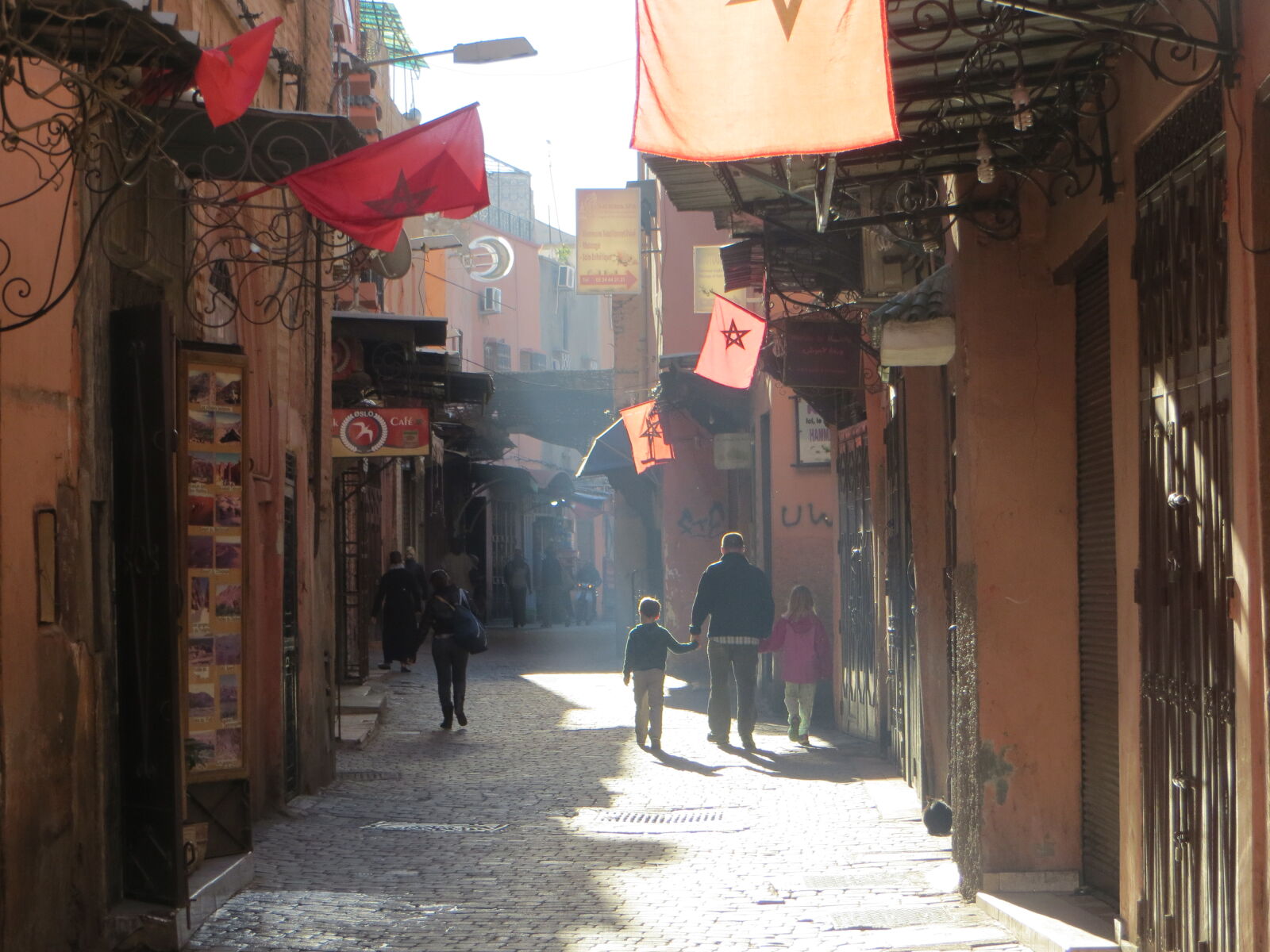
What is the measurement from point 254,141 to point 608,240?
23532 millimetres

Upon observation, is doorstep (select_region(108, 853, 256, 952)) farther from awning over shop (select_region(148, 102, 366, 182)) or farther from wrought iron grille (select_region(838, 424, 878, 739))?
wrought iron grille (select_region(838, 424, 878, 739))

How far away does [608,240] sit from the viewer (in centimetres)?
3152

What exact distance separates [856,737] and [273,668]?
6650mm

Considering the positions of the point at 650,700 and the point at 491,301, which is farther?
the point at 491,301

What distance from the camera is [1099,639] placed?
8141mm

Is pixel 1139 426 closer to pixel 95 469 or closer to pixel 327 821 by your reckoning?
pixel 95 469

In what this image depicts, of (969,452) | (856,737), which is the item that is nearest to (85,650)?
(969,452)

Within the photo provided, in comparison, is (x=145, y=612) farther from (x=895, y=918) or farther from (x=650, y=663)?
(x=650, y=663)

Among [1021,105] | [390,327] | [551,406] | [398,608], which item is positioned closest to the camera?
[1021,105]

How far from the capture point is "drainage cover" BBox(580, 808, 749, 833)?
11.2 meters

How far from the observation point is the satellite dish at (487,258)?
46656mm

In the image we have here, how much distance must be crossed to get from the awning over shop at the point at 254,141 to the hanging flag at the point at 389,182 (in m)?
0.47

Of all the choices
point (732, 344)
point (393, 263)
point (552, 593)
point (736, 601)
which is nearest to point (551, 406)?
point (552, 593)

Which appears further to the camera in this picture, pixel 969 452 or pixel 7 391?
pixel 969 452
